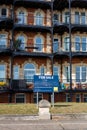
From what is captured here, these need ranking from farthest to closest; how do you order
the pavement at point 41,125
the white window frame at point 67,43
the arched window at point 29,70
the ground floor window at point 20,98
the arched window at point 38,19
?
the arched window at point 38,19
the white window frame at point 67,43
the arched window at point 29,70
the ground floor window at point 20,98
the pavement at point 41,125

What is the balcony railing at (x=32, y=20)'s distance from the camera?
36.3 metres

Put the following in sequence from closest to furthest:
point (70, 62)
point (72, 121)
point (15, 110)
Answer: point (72, 121)
point (15, 110)
point (70, 62)

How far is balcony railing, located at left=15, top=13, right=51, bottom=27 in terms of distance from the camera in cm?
3628

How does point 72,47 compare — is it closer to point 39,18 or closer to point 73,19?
point 73,19

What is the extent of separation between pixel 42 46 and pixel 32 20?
111 inches

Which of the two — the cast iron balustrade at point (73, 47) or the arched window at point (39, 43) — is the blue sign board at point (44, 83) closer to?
the arched window at point (39, 43)

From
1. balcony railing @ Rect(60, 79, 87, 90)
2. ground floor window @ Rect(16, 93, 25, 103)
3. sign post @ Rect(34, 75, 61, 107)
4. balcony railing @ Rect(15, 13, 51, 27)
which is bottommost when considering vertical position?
ground floor window @ Rect(16, 93, 25, 103)

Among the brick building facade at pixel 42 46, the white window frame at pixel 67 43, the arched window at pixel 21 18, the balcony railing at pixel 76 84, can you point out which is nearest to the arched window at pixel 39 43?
the brick building facade at pixel 42 46

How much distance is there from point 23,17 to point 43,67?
17.7 feet

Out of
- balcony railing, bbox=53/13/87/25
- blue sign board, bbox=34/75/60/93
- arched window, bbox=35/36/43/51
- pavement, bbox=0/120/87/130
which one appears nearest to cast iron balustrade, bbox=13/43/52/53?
arched window, bbox=35/36/43/51

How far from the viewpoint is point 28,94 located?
116ft

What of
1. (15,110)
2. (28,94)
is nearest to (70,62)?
(28,94)

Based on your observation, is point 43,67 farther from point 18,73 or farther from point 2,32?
point 2,32

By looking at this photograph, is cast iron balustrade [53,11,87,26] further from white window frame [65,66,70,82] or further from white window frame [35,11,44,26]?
white window frame [65,66,70,82]
